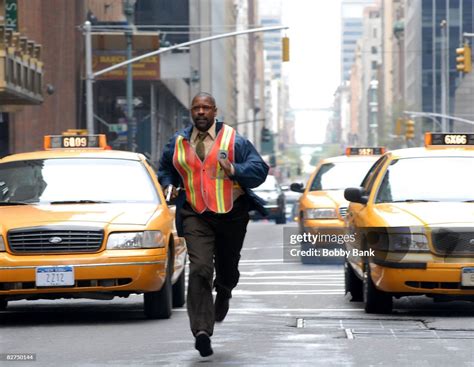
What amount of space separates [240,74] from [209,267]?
173m

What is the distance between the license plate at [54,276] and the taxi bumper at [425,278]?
276cm

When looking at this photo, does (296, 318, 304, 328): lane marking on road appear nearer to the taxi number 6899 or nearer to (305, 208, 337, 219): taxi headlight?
the taxi number 6899

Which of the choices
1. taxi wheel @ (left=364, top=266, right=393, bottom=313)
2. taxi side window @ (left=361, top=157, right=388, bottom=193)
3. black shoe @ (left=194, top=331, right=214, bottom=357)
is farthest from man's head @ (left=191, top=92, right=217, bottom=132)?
taxi side window @ (left=361, top=157, right=388, bottom=193)

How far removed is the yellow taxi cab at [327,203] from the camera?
2148 centimetres

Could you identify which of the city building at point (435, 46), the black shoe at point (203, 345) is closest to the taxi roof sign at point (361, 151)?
the black shoe at point (203, 345)

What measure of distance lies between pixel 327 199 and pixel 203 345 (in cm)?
1263

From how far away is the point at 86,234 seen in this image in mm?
11906

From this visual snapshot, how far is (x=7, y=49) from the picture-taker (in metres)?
35.7

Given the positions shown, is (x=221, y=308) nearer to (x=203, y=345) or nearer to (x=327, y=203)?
(x=203, y=345)

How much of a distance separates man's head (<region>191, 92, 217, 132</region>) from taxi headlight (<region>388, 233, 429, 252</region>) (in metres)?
2.97

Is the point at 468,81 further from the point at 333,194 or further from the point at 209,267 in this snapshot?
the point at 209,267

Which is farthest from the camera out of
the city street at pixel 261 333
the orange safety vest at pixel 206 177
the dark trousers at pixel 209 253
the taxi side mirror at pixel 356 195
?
the taxi side mirror at pixel 356 195

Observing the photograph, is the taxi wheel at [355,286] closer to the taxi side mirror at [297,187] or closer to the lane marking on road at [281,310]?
the lane marking on road at [281,310]

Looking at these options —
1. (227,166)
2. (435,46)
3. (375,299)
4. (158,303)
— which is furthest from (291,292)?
(435,46)
